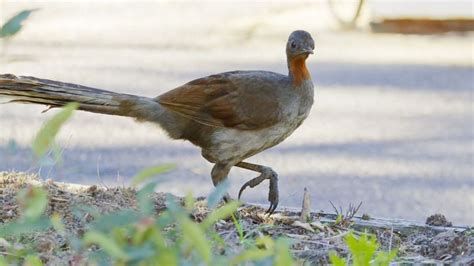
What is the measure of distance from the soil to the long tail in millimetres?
358

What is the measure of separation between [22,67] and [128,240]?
A: 26.4ft

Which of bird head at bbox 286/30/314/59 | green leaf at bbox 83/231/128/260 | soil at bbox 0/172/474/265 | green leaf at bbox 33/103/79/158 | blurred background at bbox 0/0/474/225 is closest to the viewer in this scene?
green leaf at bbox 83/231/128/260

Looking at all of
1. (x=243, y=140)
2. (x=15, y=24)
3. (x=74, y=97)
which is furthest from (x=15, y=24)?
(x=243, y=140)

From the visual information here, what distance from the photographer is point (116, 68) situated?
11.3 m

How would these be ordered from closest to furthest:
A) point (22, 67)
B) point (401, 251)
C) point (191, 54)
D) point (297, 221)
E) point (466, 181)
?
point (401, 251) < point (297, 221) < point (466, 181) < point (22, 67) < point (191, 54)

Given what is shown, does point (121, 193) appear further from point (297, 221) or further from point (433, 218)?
point (433, 218)

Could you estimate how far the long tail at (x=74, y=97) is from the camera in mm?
4730

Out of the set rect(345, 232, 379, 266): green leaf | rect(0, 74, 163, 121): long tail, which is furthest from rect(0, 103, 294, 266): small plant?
rect(0, 74, 163, 121): long tail

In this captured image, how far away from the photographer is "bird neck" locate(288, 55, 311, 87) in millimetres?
5293

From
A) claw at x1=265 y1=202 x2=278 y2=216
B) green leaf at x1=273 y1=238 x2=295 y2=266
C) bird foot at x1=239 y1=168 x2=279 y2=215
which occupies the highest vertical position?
A: bird foot at x1=239 y1=168 x2=279 y2=215

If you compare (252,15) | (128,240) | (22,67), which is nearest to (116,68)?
(22,67)

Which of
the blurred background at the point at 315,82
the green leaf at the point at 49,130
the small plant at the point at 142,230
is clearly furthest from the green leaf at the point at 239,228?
the green leaf at the point at 49,130

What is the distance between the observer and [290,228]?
4.94m

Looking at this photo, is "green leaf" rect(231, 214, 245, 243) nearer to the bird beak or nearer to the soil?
the soil
